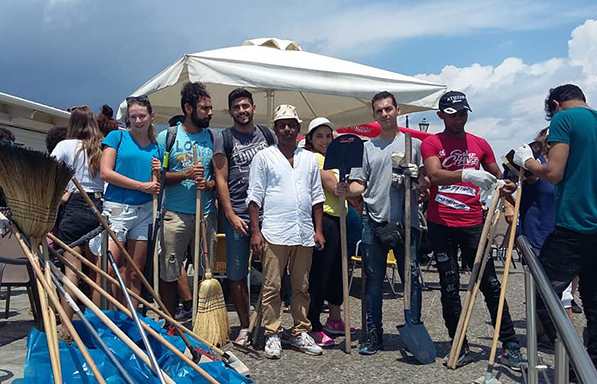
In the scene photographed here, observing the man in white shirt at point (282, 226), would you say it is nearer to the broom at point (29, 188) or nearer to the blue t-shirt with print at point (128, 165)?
the blue t-shirt with print at point (128, 165)

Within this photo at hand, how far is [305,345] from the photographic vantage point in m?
4.53

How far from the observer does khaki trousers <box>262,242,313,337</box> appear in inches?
177

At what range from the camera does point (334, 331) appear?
5.25 meters

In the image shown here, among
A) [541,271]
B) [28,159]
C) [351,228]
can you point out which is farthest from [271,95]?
[541,271]

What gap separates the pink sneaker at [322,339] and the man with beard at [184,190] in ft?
3.65

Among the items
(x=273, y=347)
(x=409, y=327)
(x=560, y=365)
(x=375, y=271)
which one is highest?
(x=560, y=365)

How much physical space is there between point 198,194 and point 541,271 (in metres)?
2.85

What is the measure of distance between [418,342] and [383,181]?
1244 mm

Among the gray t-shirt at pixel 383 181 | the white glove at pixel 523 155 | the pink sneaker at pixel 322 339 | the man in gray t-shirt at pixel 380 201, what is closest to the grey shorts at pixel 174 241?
the pink sneaker at pixel 322 339

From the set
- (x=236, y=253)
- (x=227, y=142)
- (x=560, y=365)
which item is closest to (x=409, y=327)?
(x=236, y=253)

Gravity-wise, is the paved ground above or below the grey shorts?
below

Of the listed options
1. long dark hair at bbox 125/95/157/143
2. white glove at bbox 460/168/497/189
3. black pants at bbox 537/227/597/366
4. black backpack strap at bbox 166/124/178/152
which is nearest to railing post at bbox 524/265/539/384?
black pants at bbox 537/227/597/366

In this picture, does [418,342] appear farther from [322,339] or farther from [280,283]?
[280,283]

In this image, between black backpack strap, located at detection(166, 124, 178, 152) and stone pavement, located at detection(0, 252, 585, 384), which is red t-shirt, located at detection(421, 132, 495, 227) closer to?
stone pavement, located at detection(0, 252, 585, 384)
